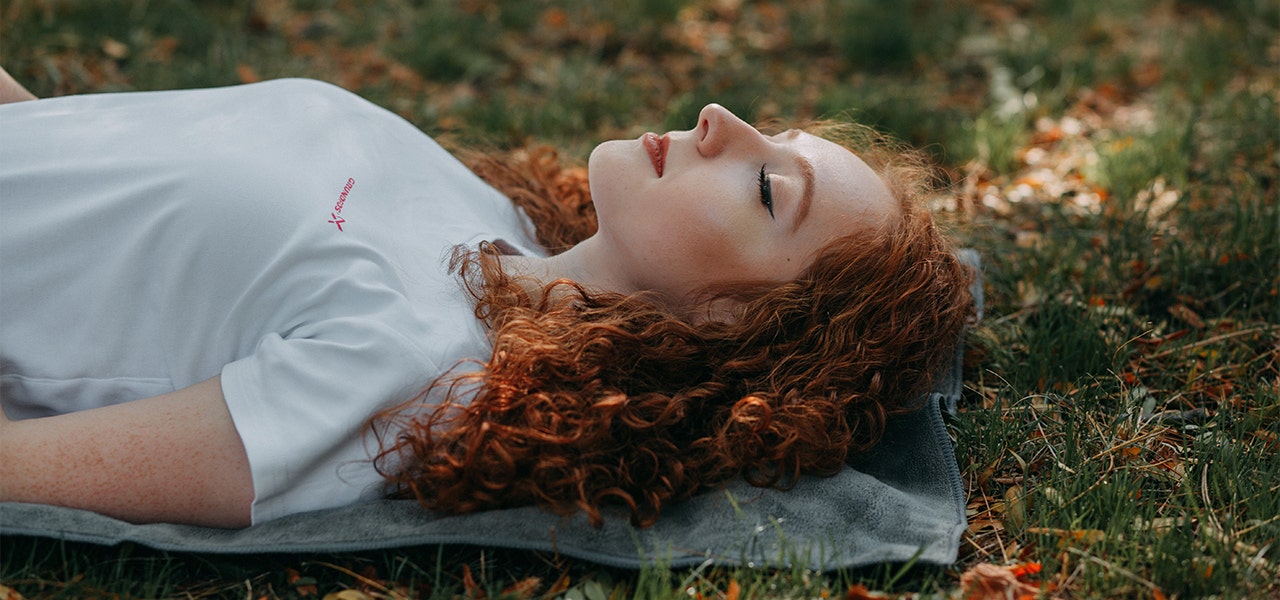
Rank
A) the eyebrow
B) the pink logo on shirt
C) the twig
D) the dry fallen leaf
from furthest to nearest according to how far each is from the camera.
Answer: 1. the twig
2. the eyebrow
3. the pink logo on shirt
4. the dry fallen leaf

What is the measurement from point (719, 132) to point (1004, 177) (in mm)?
2267

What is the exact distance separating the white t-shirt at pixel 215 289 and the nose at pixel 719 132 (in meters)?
0.66

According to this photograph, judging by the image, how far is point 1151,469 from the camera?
2.52 metres

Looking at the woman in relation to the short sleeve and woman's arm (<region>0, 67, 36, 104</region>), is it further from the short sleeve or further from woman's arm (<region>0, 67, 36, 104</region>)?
woman's arm (<region>0, 67, 36, 104</region>)

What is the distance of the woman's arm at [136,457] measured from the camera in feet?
6.65

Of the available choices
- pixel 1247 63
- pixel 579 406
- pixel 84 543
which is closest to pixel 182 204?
pixel 84 543

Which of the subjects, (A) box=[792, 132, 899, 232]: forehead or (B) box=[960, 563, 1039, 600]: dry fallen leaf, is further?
(A) box=[792, 132, 899, 232]: forehead

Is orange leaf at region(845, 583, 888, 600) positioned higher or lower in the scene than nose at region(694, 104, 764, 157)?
lower

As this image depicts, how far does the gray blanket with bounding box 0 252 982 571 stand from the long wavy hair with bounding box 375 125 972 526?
0.15ft

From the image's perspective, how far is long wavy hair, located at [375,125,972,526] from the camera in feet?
7.18

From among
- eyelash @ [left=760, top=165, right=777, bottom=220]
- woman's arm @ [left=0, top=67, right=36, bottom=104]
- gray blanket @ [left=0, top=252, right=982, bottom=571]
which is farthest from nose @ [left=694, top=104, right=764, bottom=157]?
woman's arm @ [left=0, top=67, right=36, bottom=104]

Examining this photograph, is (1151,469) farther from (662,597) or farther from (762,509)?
(662,597)

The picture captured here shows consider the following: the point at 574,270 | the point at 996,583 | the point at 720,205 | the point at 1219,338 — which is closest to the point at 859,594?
the point at 996,583

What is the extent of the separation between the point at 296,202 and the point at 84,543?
32.3 inches
